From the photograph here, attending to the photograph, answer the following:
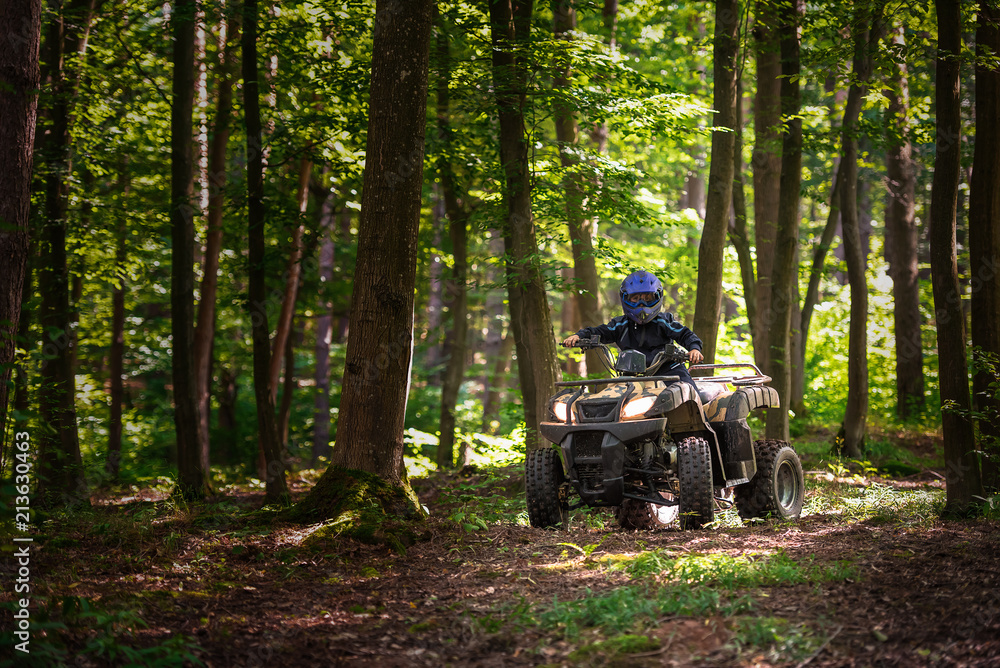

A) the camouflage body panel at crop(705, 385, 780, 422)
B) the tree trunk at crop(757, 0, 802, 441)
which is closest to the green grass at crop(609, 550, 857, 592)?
the camouflage body panel at crop(705, 385, 780, 422)

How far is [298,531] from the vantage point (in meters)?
6.07

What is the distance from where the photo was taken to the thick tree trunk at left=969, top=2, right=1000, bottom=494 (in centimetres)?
718

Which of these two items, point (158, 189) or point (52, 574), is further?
point (158, 189)

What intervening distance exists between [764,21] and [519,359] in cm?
743

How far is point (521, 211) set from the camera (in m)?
9.28

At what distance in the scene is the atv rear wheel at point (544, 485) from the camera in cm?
647

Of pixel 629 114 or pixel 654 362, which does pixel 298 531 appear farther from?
pixel 629 114

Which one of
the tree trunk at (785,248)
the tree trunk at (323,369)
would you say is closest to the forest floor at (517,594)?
the tree trunk at (785,248)

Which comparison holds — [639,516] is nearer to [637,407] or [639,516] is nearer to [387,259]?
[637,407]

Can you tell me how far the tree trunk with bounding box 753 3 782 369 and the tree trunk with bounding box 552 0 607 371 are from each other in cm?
296

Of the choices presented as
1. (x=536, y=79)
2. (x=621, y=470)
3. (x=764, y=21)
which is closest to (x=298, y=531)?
(x=621, y=470)

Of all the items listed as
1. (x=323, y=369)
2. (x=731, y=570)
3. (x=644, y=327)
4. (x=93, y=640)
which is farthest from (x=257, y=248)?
(x=323, y=369)

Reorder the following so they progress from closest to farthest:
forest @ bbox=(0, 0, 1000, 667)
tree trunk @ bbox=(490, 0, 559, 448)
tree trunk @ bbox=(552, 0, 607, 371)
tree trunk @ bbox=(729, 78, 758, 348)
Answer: forest @ bbox=(0, 0, 1000, 667) < tree trunk @ bbox=(490, 0, 559, 448) < tree trunk @ bbox=(552, 0, 607, 371) < tree trunk @ bbox=(729, 78, 758, 348)

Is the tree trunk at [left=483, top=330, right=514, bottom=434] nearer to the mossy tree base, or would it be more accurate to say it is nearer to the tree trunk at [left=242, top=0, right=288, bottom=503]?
the tree trunk at [left=242, top=0, right=288, bottom=503]
